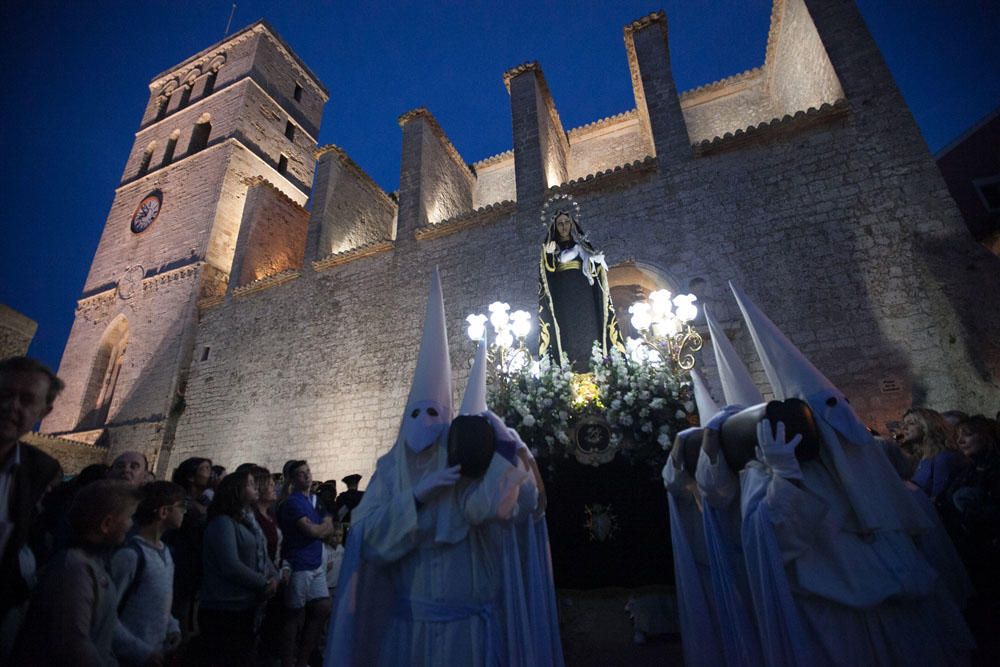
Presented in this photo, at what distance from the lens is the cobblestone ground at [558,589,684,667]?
298cm

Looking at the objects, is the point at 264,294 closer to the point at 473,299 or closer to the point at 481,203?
the point at 473,299

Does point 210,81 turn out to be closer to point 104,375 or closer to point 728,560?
point 104,375

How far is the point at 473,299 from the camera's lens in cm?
949

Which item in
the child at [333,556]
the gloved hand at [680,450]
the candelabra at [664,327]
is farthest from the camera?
the candelabra at [664,327]

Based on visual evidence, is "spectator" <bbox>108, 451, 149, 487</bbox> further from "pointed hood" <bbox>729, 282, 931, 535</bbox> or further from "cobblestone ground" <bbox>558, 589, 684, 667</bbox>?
"pointed hood" <bbox>729, 282, 931, 535</bbox>

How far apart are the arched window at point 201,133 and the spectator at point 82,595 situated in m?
18.8

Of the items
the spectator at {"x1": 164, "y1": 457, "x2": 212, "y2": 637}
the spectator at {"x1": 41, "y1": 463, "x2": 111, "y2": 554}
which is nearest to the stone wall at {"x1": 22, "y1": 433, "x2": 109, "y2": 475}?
the spectator at {"x1": 41, "y1": 463, "x2": 111, "y2": 554}

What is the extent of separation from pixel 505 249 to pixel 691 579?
7.85 m

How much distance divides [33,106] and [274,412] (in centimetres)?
7356

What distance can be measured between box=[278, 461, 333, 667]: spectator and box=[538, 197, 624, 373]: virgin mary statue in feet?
8.83

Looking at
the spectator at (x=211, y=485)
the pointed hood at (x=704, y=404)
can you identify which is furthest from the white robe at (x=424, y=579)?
the spectator at (x=211, y=485)

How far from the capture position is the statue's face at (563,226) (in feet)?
17.1

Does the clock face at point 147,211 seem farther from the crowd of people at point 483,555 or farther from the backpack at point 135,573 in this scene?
the backpack at point 135,573

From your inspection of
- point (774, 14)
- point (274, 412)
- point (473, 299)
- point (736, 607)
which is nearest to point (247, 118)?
point (274, 412)
